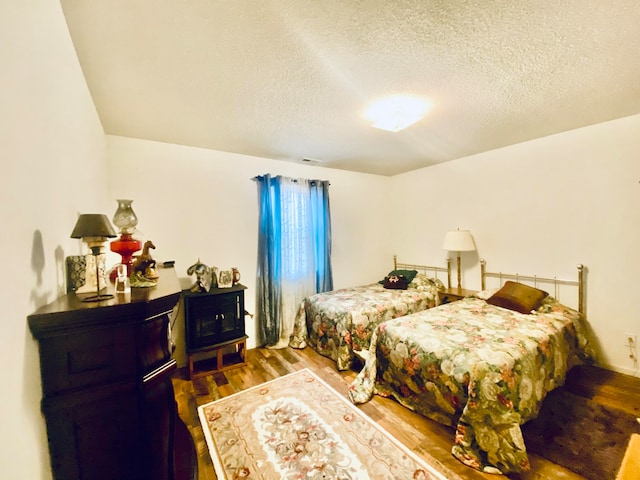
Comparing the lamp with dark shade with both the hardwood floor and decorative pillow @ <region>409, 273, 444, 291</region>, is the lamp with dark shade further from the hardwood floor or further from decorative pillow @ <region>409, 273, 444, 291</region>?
decorative pillow @ <region>409, 273, 444, 291</region>

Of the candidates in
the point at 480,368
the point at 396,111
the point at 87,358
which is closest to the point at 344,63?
the point at 396,111

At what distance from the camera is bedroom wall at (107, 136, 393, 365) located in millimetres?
2779

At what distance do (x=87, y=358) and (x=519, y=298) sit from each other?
347cm

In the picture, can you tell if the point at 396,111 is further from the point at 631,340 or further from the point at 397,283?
the point at 631,340

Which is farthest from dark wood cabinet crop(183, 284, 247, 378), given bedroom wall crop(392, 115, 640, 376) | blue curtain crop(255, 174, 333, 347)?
bedroom wall crop(392, 115, 640, 376)

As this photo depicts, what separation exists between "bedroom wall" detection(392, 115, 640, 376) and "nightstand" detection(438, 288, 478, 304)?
0.58ft

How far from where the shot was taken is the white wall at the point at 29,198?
2.32ft

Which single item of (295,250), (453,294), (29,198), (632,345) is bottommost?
(632,345)

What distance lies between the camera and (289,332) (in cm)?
362

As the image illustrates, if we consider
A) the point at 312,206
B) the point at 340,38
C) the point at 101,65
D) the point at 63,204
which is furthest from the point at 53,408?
the point at 312,206

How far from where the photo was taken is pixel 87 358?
89cm

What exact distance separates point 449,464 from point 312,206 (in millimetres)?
3037

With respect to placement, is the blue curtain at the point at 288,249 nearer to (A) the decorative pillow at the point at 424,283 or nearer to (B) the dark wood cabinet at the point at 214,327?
(B) the dark wood cabinet at the point at 214,327

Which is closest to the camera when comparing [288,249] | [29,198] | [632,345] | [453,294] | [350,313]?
[29,198]
